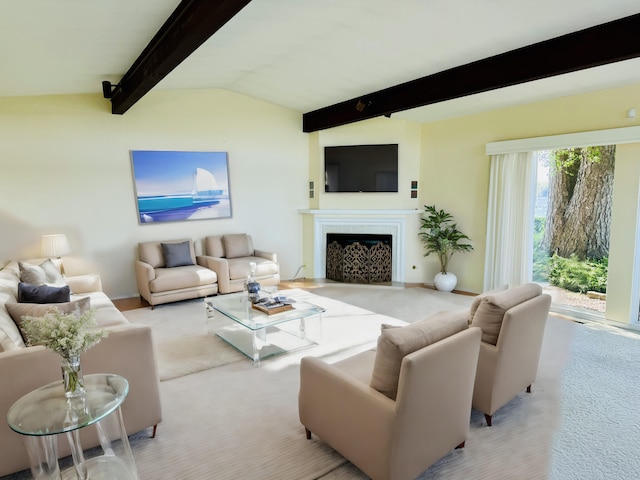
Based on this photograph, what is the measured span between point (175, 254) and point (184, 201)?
0.88 m

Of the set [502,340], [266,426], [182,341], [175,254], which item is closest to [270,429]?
[266,426]

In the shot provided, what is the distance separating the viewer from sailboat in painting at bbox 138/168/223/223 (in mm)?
5859

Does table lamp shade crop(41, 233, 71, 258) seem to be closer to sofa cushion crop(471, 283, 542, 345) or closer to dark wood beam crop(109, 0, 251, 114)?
dark wood beam crop(109, 0, 251, 114)

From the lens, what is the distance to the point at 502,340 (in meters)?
2.57

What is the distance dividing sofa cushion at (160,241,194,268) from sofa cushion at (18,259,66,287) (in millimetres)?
1503

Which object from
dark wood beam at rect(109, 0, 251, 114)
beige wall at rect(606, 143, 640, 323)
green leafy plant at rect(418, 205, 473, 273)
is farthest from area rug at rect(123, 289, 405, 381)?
dark wood beam at rect(109, 0, 251, 114)

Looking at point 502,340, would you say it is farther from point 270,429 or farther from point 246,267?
point 246,267

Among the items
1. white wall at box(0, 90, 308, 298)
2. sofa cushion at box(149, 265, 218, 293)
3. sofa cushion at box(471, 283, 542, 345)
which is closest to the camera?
sofa cushion at box(471, 283, 542, 345)

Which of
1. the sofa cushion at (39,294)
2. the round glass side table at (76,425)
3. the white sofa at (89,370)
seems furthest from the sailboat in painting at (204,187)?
the round glass side table at (76,425)

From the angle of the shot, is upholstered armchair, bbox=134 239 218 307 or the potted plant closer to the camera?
upholstered armchair, bbox=134 239 218 307

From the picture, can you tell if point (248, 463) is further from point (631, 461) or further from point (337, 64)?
point (337, 64)

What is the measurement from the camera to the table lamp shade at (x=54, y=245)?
15.8ft

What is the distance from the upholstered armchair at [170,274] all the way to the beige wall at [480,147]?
371 cm

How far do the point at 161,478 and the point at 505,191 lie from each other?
5.19 m
